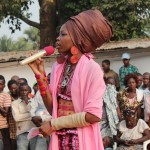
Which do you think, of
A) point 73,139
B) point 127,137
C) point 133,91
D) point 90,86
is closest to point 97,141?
point 73,139

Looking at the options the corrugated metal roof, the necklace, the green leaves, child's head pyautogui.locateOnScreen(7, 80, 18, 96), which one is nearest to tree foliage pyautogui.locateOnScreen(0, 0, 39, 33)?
the green leaves

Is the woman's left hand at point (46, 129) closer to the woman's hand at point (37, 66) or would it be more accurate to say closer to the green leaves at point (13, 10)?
the woman's hand at point (37, 66)

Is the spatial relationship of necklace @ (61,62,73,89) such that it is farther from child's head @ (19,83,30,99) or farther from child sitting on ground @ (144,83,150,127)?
child sitting on ground @ (144,83,150,127)

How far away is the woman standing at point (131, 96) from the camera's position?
8.38 meters

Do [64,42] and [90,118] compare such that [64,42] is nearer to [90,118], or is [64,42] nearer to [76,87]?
[76,87]

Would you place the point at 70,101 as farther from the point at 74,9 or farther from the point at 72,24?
the point at 74,9

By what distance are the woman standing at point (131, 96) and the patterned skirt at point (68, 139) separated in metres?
4.64

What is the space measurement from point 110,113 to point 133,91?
0.55m

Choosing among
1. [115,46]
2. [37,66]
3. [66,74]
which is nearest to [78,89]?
[66,74]

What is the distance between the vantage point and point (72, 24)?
3.67 meters

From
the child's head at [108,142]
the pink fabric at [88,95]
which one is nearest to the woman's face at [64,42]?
the pink fabric at [88,95]

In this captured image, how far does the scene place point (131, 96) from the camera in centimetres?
847

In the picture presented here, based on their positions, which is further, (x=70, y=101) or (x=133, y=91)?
(x=133, y=91)

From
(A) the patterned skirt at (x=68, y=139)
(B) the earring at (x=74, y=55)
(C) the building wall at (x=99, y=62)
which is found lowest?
(A) the patterned skirt at (x=68, y=139)
